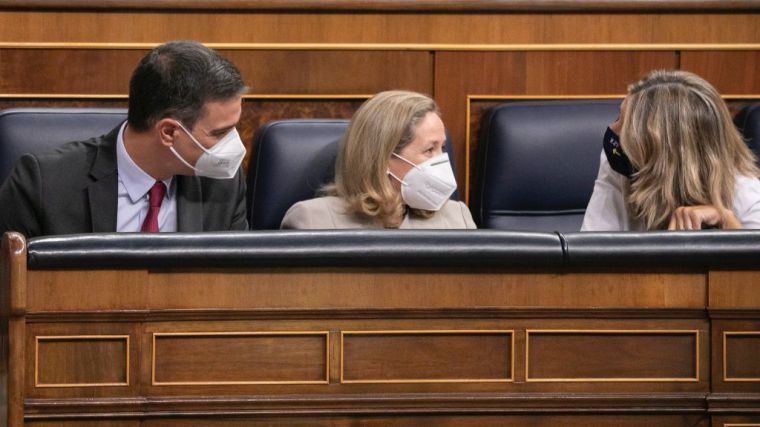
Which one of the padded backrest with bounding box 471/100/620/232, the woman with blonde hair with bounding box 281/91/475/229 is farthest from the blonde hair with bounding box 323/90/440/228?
the padded backrest with bounding box 471/100/620/232

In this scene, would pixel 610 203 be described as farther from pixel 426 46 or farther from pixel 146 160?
pixel 146 160

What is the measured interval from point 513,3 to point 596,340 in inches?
39.6

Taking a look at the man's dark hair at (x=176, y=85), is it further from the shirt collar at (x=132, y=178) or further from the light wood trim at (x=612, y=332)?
the light wood trim at (x=612, y=332)

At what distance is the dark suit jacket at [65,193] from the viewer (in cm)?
146

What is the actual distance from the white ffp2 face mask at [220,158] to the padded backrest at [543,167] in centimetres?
49

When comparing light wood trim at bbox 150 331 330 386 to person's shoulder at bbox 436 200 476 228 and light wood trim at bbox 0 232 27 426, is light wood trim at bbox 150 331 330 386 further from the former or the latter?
person's shoulder at bbox 436 200 476 228

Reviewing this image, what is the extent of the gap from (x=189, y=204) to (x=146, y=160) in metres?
0.09

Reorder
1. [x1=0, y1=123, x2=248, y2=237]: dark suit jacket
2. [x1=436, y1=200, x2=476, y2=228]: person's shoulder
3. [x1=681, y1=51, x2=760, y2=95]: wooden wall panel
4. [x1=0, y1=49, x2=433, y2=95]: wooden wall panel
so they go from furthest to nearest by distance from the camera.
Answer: [x1=681, y1=51, x2=760, y2=95]: wooden wall panel
[x1=0, y1=49, x2=433, y2=95]: wooden wall panel
[x1=436, y1=200, x2=476, y2=228]: person's shoulder
[x1=0, y1=123, x2=248, y2=237]: dark suit jacket

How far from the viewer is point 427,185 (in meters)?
1.67

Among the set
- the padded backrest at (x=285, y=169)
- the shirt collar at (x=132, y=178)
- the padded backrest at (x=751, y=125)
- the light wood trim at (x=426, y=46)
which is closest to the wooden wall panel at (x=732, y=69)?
the light wood trim at (x=426, y=46)

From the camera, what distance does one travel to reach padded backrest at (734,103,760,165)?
1.89 meters

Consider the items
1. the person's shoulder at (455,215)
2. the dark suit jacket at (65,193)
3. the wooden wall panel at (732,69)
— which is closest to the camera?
the dark suit jacket at (65,193)

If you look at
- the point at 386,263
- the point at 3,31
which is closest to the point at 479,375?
the point at 386,263

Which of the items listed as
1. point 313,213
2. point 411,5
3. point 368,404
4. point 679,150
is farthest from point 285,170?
point 368,404
